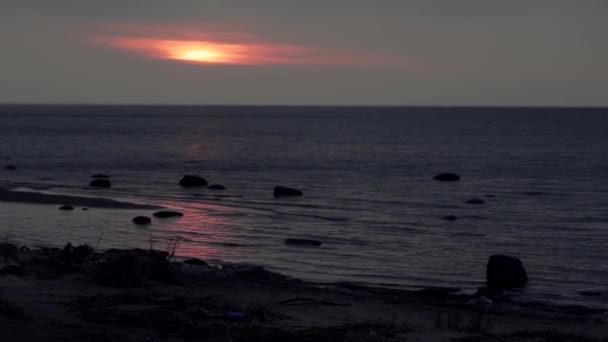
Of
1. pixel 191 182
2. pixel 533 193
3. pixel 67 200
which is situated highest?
pixel 533 193

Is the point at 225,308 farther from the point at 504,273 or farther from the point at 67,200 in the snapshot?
the point at 67,200

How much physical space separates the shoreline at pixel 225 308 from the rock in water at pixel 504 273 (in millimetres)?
1748

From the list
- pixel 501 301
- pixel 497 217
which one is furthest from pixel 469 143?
pixel 501 301

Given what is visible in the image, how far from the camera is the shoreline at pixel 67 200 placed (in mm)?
46062

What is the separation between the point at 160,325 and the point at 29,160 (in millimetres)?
77036

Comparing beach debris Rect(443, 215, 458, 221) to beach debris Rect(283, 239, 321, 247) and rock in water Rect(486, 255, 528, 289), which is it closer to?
beach debris Rect(283, 239, 321, 247)

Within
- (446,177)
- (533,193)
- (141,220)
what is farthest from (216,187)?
(533,193)

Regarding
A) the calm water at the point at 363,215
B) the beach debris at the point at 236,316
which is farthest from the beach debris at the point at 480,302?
the beach debris at the point at 236,316

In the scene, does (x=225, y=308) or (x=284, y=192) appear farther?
(x=284, y=192)

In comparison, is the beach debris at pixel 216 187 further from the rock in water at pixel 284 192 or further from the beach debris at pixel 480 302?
the beach debris at pixel 480 302

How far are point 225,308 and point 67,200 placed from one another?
34.9m

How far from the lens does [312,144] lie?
128 metres

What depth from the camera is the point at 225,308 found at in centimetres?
1574

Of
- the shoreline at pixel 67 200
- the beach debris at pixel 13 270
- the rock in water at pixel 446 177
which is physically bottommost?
the beach debris at pixel 13 270
